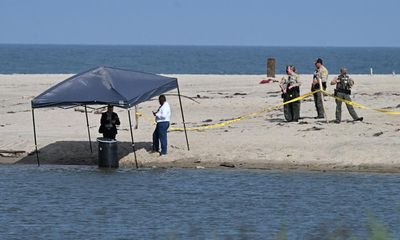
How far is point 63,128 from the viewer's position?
1213 inches

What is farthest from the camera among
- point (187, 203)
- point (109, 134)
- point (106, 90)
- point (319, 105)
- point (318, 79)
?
point (319, 105)

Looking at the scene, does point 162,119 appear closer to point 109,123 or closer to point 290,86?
point 109,123

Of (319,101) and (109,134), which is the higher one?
(319,101)

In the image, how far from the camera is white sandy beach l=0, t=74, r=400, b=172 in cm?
2609

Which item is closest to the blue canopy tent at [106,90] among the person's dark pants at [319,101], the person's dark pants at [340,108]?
the person's dark pants at [340,108]

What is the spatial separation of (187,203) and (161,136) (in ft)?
14.0

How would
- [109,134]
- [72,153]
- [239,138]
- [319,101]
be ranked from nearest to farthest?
[109,134], [72,153], [239,138], [319,101]

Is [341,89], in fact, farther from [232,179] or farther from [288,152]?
[232,179]

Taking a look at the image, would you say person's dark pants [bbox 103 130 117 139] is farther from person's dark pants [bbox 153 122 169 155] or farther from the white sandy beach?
person's dark pants [bbox 153 122 169 155]

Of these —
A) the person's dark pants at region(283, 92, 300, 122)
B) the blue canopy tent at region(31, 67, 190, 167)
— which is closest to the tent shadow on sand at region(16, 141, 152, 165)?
the blue canopy tent at region(31, 67, 190, 167)

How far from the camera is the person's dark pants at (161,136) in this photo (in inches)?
1005

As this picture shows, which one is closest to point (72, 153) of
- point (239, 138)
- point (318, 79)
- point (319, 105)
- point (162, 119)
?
point (162, 119)

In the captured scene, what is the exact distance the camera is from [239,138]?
28.1 meters

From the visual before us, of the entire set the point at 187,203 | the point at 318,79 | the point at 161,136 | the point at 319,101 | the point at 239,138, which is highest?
the point at 318,79
